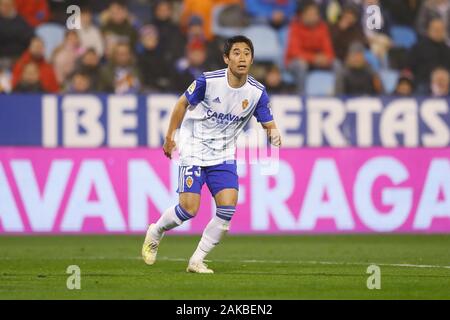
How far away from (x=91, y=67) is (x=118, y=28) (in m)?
1.31

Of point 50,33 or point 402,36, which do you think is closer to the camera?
point 50,33

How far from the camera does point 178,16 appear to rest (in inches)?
813

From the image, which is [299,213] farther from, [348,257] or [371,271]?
[371,271]

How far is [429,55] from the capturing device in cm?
2061

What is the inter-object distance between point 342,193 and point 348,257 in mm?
3822

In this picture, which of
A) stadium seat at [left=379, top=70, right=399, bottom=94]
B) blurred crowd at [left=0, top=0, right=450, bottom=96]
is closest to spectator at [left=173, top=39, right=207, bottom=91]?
blurred crowd at [left=0, top=0, right=450, bottom=96]

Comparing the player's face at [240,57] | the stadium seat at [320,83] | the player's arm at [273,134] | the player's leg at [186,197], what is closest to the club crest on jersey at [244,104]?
the player's arm at [273,134]

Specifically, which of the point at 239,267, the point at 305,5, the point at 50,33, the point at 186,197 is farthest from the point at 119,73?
the point at 186,197

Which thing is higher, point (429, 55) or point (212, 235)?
point (429, 55)

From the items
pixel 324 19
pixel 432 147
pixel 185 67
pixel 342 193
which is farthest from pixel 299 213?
pixel 324 19

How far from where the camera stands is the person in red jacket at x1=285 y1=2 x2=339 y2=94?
20312 millimetres

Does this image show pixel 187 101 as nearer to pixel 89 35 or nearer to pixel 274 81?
pixel 274 81

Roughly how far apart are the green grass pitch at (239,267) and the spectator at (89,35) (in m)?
4.29

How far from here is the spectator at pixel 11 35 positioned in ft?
63.1
